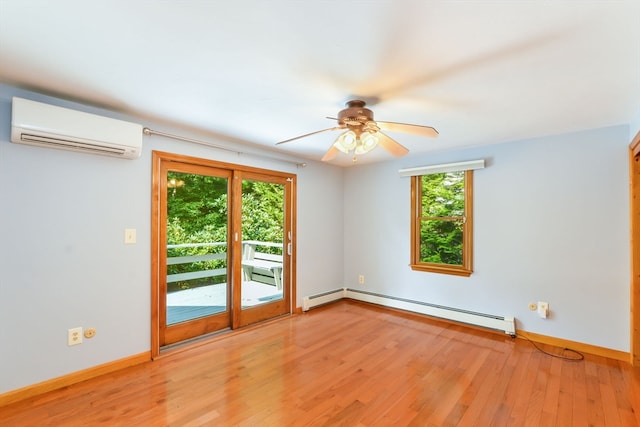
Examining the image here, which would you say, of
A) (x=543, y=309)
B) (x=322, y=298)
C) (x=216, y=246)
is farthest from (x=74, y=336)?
(x=543, y=309)

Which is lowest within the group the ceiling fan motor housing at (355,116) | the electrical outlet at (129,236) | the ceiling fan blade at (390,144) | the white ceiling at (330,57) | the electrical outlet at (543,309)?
the electrical outlet at (543,309)

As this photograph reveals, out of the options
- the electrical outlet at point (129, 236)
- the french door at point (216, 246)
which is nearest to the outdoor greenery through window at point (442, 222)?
the french door at point (216, 246)

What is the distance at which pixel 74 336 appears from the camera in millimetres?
2291

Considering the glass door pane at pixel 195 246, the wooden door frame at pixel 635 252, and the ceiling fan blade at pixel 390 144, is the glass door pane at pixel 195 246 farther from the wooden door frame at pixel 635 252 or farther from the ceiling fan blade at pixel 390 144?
the wooden door frame at pixel 635 252

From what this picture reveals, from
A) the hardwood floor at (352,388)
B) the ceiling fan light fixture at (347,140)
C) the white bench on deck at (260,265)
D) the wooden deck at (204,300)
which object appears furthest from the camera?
the white bench on deck at (260,265)

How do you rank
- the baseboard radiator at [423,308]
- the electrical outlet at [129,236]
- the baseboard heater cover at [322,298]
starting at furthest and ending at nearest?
the baseboard heater cover at [322,298], the baseboard radiator at [423,308], the electrical outlet at [129,236]

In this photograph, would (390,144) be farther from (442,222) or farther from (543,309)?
(543,309)

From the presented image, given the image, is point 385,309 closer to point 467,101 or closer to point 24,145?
point 467,101

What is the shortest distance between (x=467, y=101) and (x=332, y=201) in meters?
2.72

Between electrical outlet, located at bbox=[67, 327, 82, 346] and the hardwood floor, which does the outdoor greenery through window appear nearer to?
the hardwood floor

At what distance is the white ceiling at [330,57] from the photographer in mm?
1287

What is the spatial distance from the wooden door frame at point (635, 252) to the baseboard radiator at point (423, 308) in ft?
3.01

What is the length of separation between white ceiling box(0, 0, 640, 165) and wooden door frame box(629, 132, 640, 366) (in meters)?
0.52

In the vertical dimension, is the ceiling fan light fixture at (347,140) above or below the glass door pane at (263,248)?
above
